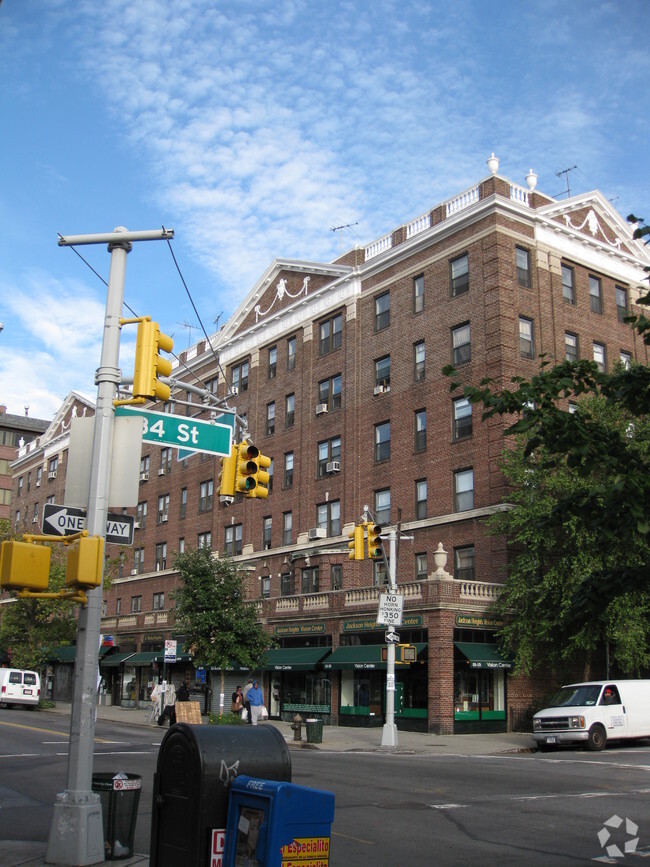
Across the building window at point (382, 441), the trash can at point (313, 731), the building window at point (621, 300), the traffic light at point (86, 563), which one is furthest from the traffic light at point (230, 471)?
the building window at point (621, 300)

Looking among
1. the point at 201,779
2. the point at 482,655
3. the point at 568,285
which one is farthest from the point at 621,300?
the point at 201,779

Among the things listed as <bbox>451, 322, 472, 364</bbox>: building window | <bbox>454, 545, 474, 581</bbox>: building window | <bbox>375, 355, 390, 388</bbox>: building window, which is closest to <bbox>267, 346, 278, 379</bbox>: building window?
<bbox>375, 355, 390, 388</bbox>: building window

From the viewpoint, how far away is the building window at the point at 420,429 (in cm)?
3859

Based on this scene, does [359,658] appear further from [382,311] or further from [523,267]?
[523,267]

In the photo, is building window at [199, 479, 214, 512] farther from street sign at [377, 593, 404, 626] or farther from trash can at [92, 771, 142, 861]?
trash can at [92, 771, 142, 861]

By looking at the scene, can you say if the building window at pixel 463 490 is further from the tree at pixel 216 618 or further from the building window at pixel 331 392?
the tree at pixel 216 618

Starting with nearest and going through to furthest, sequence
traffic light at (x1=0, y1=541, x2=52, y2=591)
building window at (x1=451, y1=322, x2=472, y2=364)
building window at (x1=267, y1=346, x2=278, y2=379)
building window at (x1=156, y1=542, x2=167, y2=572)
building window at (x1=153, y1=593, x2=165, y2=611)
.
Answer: traffic light at (x1=0, y1=541, x2=52, y2=591), building window at (x1=451, y1=322, x2=472, y2=364), building window at (x1=267, y1=346, x2=278, y2=379), building window at (x1=153, y1=593, x2=165, y2=611), building window at (x1=156, y1=542, x2=167, y2=572)

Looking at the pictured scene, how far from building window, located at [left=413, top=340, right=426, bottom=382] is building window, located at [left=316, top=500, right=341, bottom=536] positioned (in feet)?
24.1

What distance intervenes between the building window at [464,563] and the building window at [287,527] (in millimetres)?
11766

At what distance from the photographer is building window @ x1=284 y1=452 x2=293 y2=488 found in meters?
46.5

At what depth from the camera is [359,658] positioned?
34562mm

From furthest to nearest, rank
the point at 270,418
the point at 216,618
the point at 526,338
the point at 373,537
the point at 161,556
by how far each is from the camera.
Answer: the point at 161,556 → the point at 270,418 → the point at 526,338 → the point at 216,618 → the point at 373,537

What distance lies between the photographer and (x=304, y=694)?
38906 mm

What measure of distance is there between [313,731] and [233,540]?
24.1 meters
